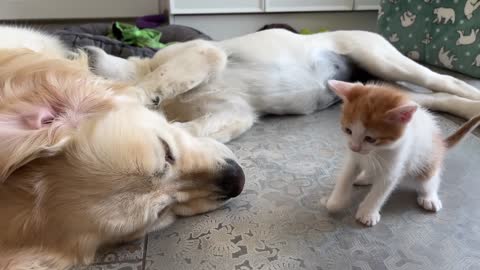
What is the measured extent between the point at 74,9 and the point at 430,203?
3393 mm

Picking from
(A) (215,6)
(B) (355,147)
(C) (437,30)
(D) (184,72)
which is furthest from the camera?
(A) (215,6)

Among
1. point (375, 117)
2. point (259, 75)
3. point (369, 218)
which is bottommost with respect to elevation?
point (369, 218)

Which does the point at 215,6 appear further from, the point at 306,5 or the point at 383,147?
the point at 383,147

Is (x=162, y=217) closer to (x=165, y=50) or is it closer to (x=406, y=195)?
(x=406, y=195)

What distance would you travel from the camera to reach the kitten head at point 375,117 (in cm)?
92

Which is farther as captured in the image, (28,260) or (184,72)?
(184,72)

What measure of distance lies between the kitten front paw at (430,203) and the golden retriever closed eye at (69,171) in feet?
1.72

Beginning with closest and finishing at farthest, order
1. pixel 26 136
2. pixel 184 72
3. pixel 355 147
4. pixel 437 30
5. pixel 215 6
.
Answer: pixel 26 136, pixel 355 147, pixel 184 72, pixel 437 30, pixel 215 6

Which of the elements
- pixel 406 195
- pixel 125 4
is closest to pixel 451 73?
pixel 406 195

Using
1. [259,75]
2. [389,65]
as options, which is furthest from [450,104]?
[259,75]

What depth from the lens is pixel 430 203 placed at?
1080mm

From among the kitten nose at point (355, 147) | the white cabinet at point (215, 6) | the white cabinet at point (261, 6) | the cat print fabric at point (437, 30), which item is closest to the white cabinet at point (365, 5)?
the white cabinet at point (261, 6)

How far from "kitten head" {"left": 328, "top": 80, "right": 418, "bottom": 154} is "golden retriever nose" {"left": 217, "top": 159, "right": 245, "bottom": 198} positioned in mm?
266

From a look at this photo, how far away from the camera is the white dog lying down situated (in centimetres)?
153
